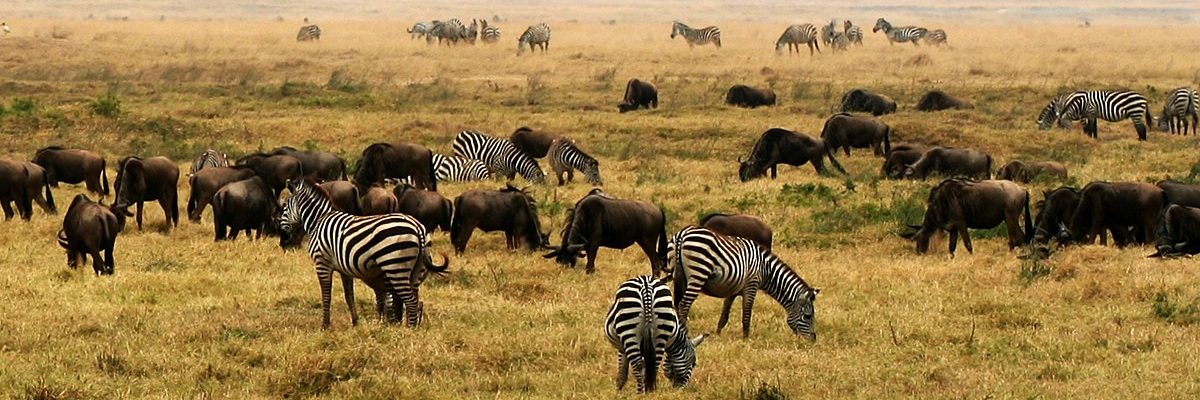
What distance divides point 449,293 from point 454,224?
3.07m

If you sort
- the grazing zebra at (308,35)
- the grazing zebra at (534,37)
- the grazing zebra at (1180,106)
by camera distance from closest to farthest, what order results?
the grazing zebra at (1180,106) < the grazing zebra at (534,37) < the grazing zebra at (308,35)

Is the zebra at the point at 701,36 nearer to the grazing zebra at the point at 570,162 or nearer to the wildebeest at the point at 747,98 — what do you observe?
the wildebeest at the point at 747,98

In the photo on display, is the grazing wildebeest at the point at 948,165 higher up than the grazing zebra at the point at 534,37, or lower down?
higher up

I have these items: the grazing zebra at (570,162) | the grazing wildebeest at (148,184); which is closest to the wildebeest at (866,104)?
the grazing zebra at (570,162)

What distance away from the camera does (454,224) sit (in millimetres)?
17297

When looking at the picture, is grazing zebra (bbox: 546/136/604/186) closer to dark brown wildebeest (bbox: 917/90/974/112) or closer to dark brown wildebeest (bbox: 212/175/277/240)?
dark brown wildebeest (bbox: 212/175/277/240)

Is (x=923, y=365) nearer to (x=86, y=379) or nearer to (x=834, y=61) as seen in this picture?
(x=86, y=379)

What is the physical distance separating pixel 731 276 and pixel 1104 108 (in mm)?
19521

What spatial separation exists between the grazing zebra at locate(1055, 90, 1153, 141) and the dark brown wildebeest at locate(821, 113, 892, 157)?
5.43 meters

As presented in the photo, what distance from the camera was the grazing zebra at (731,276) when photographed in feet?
39.4

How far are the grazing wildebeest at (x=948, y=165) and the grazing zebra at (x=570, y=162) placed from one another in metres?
4.51

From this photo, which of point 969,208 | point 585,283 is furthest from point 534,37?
point 585,283

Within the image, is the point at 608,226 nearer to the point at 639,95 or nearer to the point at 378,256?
the point at 378,256

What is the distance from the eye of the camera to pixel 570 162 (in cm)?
2303
